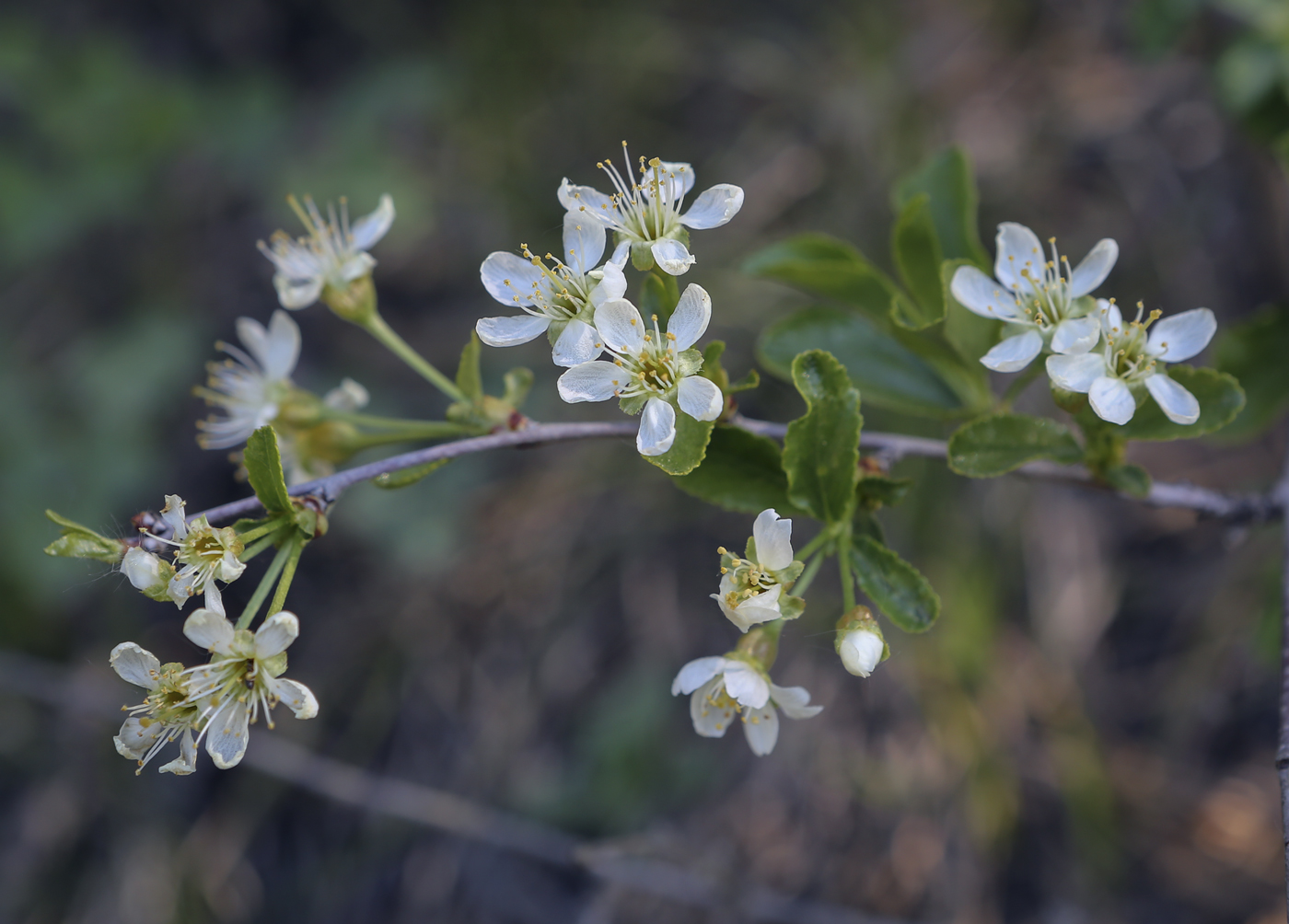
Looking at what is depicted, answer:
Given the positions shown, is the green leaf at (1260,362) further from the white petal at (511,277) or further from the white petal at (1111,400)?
the white petal at (511,277)

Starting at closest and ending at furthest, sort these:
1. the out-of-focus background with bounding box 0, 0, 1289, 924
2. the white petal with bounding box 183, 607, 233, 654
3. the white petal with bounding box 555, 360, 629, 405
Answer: the white petal with bounding box 183, 607, 233, 654, the white petal with bounding box 555, 360, 629, 405, the out-of-focus background with bounding box 0, 0, 1289, 924

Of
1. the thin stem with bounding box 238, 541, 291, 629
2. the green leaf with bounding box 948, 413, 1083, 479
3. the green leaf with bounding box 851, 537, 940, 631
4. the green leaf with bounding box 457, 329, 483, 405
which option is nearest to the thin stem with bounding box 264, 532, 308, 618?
the thin stem with bounding box 238, 541, 291, 629

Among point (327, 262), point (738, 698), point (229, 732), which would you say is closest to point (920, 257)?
point (738, 698)

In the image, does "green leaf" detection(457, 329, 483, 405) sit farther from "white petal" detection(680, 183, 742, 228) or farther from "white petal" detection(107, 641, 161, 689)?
"white petal" detection(107, 641, 161, 689)

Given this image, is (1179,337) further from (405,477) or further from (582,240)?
(405,477)

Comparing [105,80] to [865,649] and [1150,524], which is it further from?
[1150,524]

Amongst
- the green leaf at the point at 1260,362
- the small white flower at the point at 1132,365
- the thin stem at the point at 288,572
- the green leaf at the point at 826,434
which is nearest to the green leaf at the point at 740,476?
the green leaf at the point at 826,434
